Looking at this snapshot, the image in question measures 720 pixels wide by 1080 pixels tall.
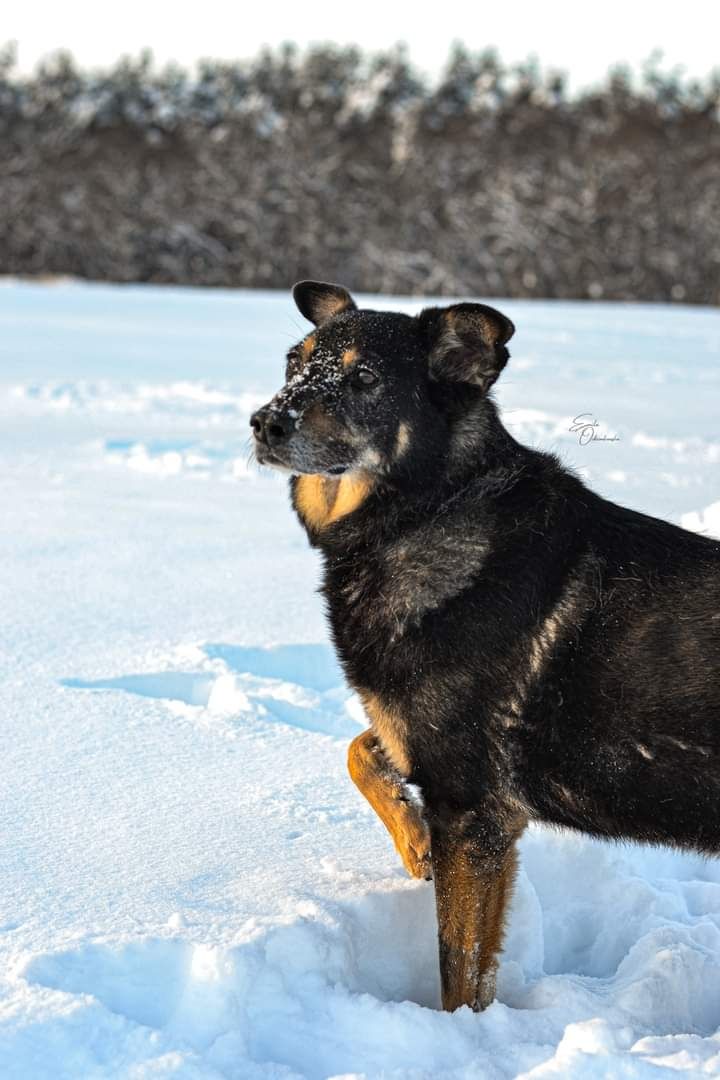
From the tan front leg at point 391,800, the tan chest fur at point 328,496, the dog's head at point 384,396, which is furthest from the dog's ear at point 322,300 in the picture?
the tan front leg at point 391,800

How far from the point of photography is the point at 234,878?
3.17 metres

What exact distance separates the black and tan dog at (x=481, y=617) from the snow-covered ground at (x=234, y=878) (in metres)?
0.29

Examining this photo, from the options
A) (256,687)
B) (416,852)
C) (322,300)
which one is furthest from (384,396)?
(256,687)

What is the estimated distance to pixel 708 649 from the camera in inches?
114

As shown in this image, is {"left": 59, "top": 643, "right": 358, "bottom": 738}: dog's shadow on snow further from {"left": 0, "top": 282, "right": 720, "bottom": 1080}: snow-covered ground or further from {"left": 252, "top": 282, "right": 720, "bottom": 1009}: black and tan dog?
{"left": 252, "top": 282, "right": 720, "bottom": 1009}: black and tan dog

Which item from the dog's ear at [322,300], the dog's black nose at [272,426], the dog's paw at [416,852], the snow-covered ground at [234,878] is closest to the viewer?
the snow-covered ground at [234,878]

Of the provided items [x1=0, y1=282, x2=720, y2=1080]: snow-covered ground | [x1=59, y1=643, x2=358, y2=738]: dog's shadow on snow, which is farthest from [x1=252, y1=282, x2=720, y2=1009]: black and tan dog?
[x1=59, y1=643, x2=358, y2=738]: dog's shadow on snow

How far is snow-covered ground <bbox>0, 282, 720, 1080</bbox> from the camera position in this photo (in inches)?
101

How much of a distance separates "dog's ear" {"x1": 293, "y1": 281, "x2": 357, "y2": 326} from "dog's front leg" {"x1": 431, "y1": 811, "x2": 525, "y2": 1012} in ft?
Result: 5.56

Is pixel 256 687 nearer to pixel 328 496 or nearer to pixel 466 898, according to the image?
pixel 328 496

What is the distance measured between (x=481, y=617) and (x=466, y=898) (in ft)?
2.40

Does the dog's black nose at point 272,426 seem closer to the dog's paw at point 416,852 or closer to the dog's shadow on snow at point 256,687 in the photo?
the dog's paw at point 416,852

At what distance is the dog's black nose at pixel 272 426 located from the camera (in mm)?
3209

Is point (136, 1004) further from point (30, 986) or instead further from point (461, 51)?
point (461, 51)
